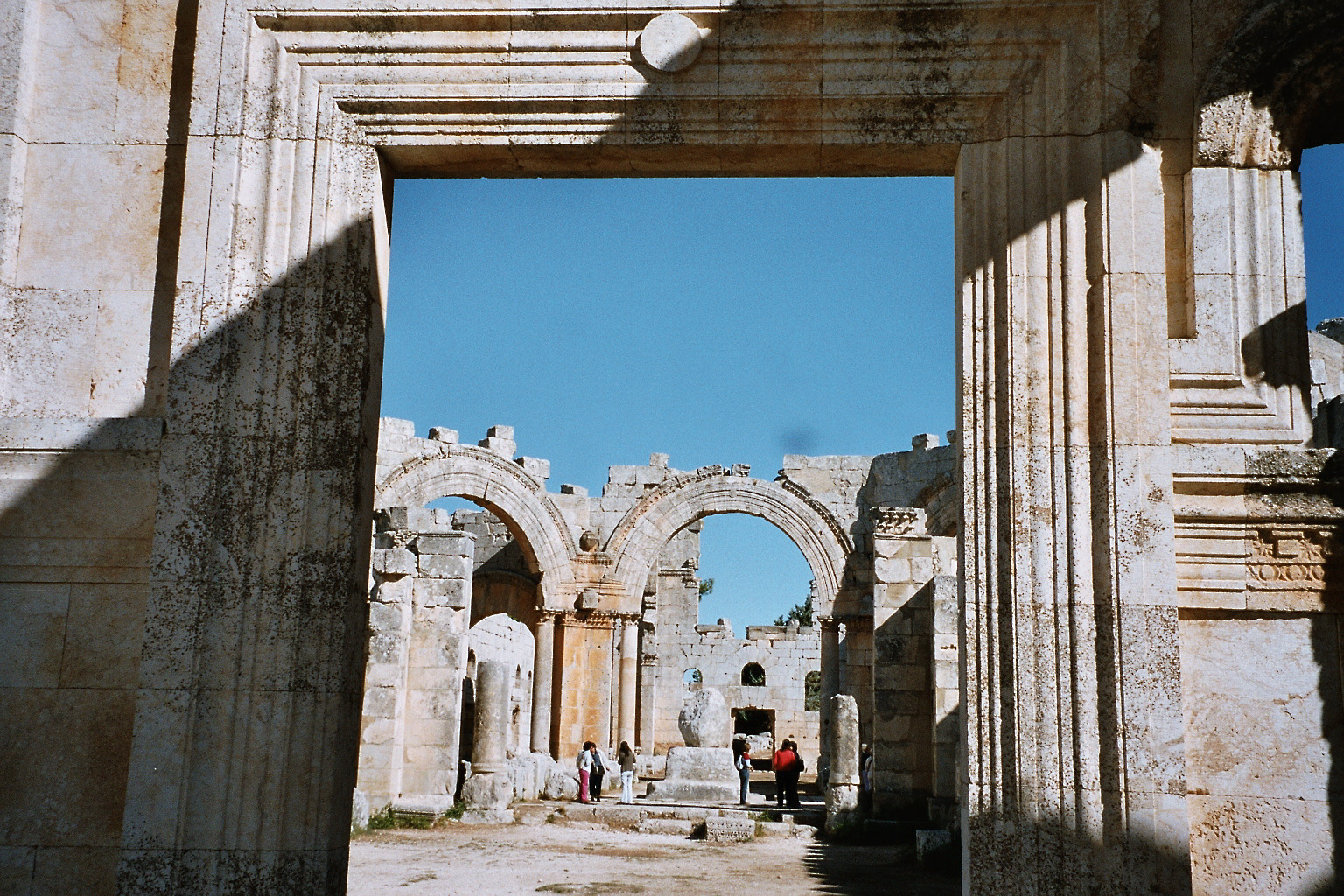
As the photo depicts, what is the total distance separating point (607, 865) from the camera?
11359mm

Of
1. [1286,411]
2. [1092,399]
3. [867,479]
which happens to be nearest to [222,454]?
[1092,399]

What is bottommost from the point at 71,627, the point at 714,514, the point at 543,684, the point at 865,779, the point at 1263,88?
the point at 865,779

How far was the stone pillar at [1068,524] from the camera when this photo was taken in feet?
13.6

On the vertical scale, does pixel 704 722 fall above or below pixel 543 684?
below

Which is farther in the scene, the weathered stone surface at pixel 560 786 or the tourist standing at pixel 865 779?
the weathered stone surface at pixel 560 786

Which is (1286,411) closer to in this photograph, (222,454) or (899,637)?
(222,454)

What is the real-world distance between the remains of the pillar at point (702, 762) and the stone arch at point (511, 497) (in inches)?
193

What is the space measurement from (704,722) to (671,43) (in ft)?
45.6

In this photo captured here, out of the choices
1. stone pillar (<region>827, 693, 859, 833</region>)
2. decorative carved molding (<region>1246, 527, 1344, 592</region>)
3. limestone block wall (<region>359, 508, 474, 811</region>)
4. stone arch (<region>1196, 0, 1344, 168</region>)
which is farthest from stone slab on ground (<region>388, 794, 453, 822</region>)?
stone arch (<region>1196, 0, 1344, 168</region>)

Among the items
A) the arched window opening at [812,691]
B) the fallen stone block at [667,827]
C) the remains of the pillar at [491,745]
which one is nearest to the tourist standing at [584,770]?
the remains of the pillar at [491,745]

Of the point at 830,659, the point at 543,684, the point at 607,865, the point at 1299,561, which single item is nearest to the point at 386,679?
the point at 607,865

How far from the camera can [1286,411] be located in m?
4.45

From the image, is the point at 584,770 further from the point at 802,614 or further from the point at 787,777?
the point at 802,614

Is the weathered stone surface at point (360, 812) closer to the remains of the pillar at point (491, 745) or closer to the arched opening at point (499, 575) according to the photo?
the remains of the pillar at point (491, 745)
